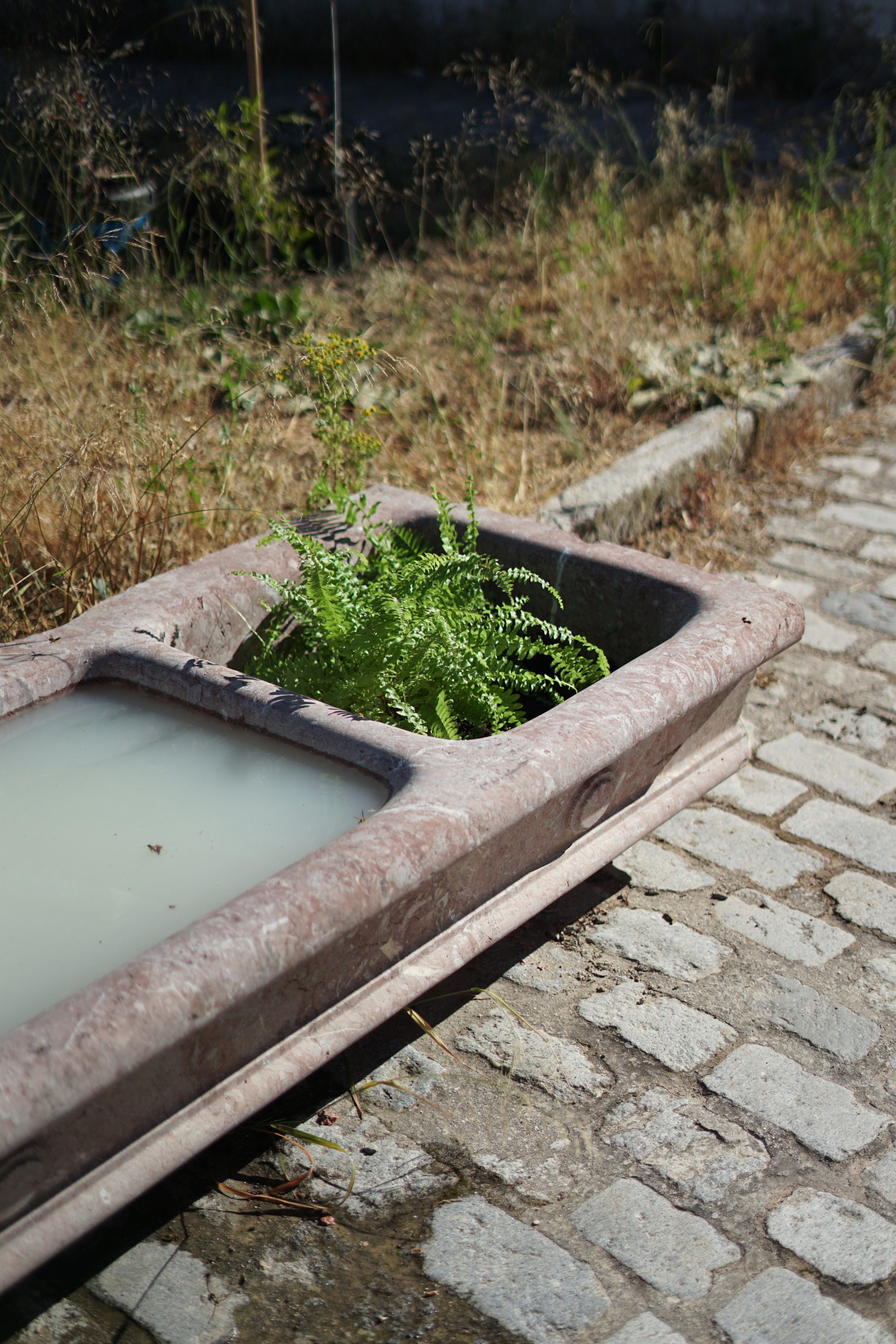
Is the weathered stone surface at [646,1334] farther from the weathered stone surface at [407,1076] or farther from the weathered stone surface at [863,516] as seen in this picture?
the weathered stone surface at [863,516]

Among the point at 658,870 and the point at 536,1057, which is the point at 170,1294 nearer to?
the point at 536,1057

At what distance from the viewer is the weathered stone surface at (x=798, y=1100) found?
5.87ft

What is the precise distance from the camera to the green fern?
214 centimetres

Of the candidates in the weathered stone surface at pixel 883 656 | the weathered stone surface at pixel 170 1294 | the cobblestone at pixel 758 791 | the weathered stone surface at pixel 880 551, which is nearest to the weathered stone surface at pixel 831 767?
the cobblestone at pixel 758 791

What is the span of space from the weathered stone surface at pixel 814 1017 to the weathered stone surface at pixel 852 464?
2.56 metres

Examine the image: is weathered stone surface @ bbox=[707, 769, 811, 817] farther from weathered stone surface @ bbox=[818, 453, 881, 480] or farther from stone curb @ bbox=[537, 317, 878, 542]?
weathered stone surface @ bbox=[818, 453, 881, 480]

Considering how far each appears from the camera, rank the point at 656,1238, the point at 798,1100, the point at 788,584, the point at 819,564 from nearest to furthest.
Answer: the point at 656,1238, the point at 798,1100, the point at 788,584, the point at 819,564

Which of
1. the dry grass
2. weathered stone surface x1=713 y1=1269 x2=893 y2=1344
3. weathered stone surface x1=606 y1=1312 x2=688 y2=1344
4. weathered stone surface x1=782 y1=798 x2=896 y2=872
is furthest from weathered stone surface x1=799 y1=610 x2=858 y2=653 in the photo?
weathered stone surface x1=606 y1=1312 x2=688 y2=1344

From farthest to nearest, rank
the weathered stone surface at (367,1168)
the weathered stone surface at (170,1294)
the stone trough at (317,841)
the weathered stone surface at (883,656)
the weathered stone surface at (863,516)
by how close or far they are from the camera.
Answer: the weathered stone surface at (863,516) < the weathered stone surface at (883,656) < the weathered stone surface at (367,1168) < the weathered stone surface at (170,1294) < the stone trough at (317,841)

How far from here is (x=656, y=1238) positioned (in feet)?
5.32

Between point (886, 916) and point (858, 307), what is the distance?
349 centimetres

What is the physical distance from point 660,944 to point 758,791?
24.5 inches

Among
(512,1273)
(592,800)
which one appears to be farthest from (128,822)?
(512,1273)

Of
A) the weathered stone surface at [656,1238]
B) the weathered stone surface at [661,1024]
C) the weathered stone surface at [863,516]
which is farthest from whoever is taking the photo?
the weathered stone surface at [863,516]
